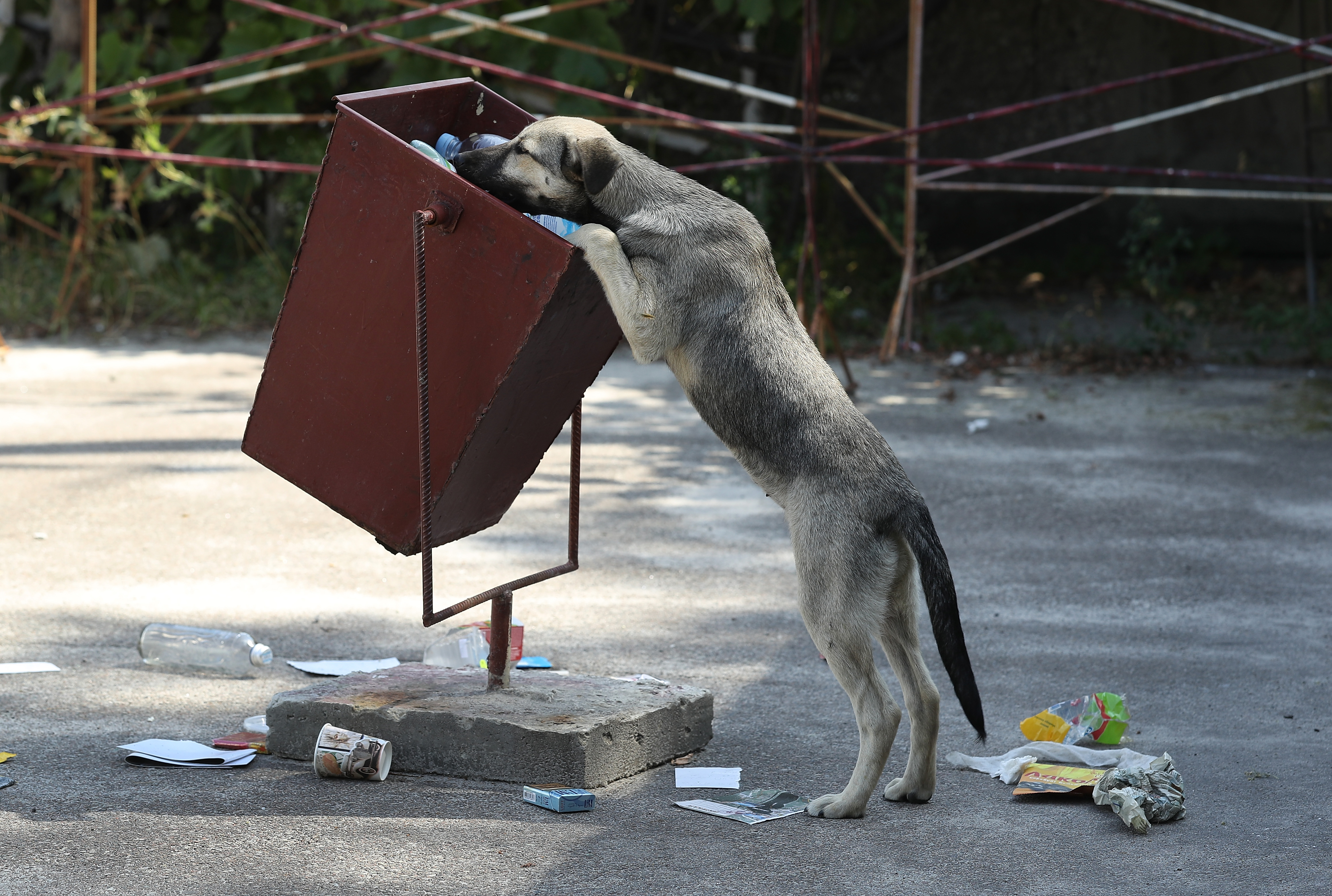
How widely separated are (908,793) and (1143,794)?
0.58 m

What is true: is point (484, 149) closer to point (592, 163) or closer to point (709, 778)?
point (592, 163)

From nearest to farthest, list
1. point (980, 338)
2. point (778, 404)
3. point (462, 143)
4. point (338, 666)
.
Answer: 1. point (778, 404)
2. point (462, 143)
3. point (338, 666)
4. point (980, 338)

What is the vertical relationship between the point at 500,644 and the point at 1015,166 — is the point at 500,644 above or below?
below

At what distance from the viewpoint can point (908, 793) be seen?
354 centimetres

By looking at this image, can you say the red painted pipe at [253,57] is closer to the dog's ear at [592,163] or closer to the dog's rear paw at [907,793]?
the dog's ear at [592,163]

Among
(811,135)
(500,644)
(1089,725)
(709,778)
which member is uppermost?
(811,135)

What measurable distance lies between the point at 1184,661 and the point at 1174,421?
3.88 m

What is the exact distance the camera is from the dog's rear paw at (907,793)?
3.54 m

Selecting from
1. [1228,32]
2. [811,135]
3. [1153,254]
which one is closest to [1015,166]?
[811,135]

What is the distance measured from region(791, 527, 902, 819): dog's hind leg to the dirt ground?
0.11m

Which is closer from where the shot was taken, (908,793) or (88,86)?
(908,793)

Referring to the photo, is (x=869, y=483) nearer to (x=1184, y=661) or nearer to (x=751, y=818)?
(x=751, y=818)

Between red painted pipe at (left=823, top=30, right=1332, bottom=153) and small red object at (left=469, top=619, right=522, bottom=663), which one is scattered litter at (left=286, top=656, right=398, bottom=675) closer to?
small red object at (left=469, top=619, right=522, bottom=663)

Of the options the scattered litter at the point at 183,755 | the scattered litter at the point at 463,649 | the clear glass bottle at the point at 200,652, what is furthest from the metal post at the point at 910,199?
the scattered litter at the point at 183,755
